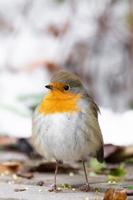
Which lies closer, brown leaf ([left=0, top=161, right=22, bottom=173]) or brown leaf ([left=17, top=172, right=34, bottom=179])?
brown leaf ([left=17, top=172, right=34, bottom=179])

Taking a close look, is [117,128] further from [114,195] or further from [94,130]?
[114,195]

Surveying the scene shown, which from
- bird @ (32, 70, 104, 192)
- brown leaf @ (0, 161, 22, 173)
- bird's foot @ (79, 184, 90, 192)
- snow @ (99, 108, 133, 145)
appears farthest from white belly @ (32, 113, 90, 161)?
brown leaf @ (0, 161, 22, 173)

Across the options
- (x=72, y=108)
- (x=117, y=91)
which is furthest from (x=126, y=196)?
(x=117, y=91)

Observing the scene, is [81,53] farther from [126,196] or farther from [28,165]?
[126,196]

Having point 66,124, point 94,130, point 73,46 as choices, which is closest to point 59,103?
point 66,124

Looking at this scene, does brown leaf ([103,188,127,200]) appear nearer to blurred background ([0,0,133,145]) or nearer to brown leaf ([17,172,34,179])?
brown leaf ([17,172,34,179])

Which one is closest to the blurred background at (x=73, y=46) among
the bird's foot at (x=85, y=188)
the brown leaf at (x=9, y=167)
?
the brown leaf at (x=9, y=167)

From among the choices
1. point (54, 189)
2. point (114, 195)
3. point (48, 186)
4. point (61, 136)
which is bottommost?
point (114, 195)
